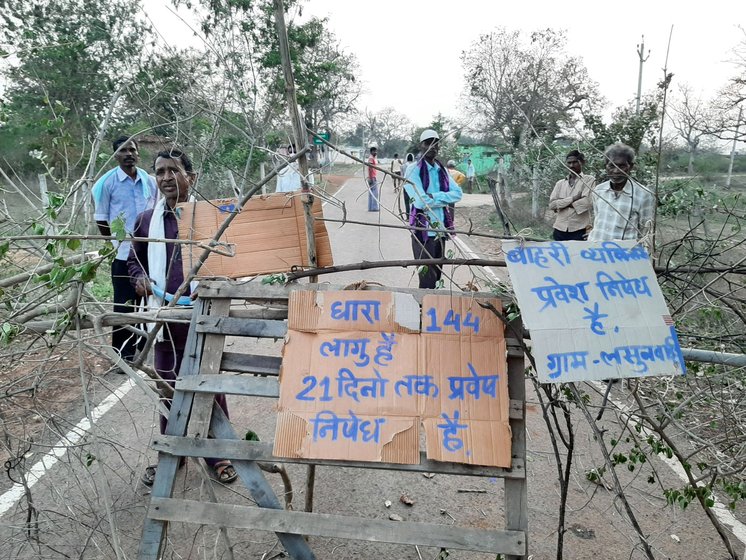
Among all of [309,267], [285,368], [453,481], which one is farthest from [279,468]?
[453,481]

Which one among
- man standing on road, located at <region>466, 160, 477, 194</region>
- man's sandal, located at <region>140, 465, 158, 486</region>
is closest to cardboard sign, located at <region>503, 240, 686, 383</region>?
man standing on road, located at <region>466, 160, 477, 194</region>

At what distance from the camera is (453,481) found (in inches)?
138

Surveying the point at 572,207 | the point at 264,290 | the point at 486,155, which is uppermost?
the point at 486,155

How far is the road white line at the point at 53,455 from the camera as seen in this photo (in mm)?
2635

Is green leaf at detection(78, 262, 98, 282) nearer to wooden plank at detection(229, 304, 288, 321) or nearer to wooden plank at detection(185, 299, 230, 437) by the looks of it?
wooden plank at detection(185, 299, 230, 437)

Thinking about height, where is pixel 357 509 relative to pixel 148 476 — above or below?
below

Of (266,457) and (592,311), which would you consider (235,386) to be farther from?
(592,311)

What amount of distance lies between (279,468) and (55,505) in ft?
4.96

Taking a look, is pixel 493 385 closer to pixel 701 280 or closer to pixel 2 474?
pixel 701 280

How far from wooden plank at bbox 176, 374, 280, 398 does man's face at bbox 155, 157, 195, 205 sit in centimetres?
166

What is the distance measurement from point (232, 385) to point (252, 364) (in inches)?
4.8

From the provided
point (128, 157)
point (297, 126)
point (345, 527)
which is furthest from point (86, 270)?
point (128, 157)

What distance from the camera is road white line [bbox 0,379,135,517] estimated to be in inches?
104

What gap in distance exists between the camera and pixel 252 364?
2.14m
